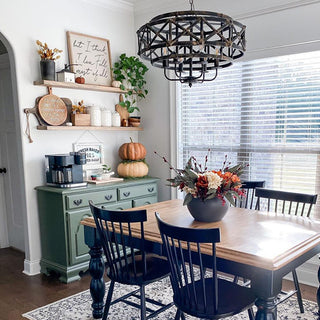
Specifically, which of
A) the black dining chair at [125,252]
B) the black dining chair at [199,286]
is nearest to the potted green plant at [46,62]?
the black dining chair at [125,252]

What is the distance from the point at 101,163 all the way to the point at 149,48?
Result: 2.37 metres

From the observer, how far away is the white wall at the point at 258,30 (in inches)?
119

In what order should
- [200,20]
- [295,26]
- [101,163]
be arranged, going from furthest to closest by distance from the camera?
[101,163] → [295,26] → [200,20]

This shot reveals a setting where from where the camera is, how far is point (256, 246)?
1787 mm

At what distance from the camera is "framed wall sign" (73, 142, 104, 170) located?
12.6 ft

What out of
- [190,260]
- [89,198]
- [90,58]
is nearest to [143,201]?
[89,198]

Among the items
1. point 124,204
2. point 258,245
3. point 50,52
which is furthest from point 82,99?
point 258,245

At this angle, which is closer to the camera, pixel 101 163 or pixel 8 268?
pixel 8 268

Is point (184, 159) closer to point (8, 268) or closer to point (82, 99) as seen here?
point (82, 99)

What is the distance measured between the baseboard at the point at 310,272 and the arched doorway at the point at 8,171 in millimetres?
3051

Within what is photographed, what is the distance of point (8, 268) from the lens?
3.65 m

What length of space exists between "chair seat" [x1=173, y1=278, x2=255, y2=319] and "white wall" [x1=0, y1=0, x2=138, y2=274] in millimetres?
2104

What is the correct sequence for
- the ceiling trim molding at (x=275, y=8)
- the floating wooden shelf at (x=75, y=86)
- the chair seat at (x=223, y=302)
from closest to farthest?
the chair seat at (x=223, y=302) → the ceiling trim molding at (x=275, y=8) → the floating wooden shelf at (x=75, y=86)

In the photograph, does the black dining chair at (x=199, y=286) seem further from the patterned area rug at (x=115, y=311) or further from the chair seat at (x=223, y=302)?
the patterned area rug at (x=115, y=311)
